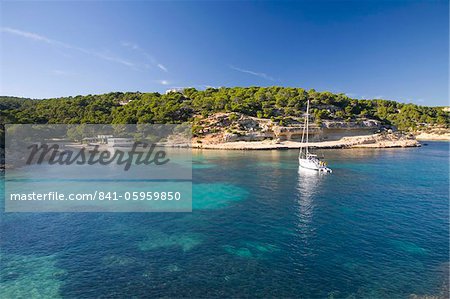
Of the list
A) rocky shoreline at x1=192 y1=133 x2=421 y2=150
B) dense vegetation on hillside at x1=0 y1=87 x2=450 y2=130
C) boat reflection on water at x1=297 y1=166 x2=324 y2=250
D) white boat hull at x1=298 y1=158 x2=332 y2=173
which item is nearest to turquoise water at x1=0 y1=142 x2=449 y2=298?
boat reflection on water at x1=297 y1=166 x2=324 y2=250

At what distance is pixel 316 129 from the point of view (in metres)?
102

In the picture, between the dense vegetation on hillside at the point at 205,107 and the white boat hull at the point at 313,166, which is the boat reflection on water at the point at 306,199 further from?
the dense vegetation on hillside at the point at 205,107

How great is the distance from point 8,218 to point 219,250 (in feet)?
78.7

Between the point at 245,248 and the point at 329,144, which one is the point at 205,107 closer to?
the point at 329,144

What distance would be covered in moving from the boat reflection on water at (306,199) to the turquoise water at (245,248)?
0.18 m

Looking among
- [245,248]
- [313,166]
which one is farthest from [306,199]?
[313,166]

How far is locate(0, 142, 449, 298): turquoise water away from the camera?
17.2 m

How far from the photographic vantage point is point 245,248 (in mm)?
22188

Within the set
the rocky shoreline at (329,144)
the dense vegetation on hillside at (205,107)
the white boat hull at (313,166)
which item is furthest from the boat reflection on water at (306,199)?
the dense vegetation on hillside at (205,107)

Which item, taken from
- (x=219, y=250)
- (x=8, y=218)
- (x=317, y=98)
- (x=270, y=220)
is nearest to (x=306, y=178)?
(x=270, y=220)

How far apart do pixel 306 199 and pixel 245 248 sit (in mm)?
15565

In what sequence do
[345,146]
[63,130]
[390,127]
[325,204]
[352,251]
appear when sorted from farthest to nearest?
[390,127] < [63,130] < [345,146] < [325,204] < [352,251]

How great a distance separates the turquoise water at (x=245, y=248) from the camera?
1719cm

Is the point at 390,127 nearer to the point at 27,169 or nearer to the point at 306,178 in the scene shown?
the point at 306,178
